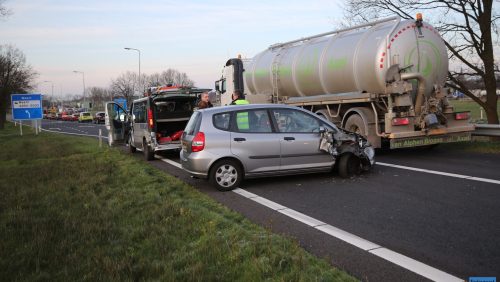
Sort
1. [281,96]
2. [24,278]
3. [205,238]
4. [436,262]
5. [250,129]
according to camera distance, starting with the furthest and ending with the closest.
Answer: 1. [281,96]
2. [250,129]
3. [205,238]
4. [436,262]
5. [24,278]

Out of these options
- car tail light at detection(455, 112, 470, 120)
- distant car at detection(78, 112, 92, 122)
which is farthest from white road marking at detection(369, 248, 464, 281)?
distant car at detection(78, 112, 92, 122)

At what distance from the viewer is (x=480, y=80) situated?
14102 millimetres

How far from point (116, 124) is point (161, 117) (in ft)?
14.1

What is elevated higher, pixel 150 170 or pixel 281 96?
pixel 281 96

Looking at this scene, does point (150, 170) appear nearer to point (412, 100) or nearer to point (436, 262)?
point (412, 100)

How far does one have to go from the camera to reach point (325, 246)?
487 centimetres

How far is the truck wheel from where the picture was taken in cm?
1155

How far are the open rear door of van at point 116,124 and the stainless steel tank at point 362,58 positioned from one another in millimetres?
6397

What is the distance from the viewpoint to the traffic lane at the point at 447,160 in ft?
29.4

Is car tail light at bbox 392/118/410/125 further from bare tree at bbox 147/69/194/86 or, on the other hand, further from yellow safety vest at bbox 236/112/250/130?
bare tree at bbox 147/69/194/86

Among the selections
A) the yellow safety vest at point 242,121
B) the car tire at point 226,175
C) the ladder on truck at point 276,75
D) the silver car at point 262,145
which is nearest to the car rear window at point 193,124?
the silver car at point 262,145

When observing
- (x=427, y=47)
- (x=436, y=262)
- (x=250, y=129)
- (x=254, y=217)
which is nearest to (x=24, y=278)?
(x=254, y=217)

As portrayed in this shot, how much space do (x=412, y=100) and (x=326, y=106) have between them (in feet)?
9.07

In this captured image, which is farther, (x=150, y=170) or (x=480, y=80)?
(x=480, y=80)
